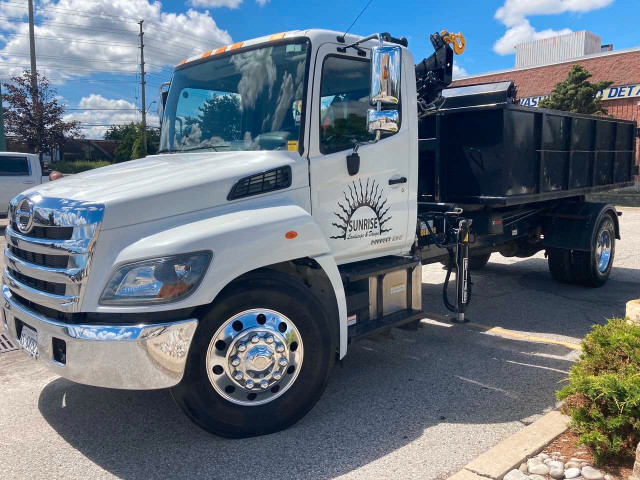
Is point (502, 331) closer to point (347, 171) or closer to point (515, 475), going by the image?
point (347, 171)

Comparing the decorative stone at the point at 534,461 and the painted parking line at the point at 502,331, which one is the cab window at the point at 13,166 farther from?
the decorative stone at the point at 534,461

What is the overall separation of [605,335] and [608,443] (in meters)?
Result: 0.98

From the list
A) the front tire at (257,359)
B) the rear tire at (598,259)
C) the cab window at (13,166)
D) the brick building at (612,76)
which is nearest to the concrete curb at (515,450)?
the front tire at (257,359)

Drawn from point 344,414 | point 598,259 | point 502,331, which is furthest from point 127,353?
point 598,259

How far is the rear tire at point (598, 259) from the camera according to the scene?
8.19 metres

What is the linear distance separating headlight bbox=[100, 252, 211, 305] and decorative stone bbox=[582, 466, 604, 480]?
2.39m

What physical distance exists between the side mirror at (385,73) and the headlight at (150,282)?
172cm

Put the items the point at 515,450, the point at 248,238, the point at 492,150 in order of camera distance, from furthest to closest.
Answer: the point at 492,150, the point at 248,238, the point at 515,450

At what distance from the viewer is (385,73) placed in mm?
Answer: 4043

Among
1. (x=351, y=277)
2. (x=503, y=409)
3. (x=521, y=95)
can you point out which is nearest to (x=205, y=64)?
(x=351, y=277)

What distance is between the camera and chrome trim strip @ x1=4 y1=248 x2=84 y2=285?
11.4ft

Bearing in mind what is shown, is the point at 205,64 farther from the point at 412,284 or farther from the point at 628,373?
the point at 628,373

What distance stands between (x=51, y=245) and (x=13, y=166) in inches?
573

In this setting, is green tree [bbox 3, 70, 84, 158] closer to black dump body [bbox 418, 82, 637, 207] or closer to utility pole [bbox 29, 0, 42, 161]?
utility pole [bbox 29, 0, 42, 161]
